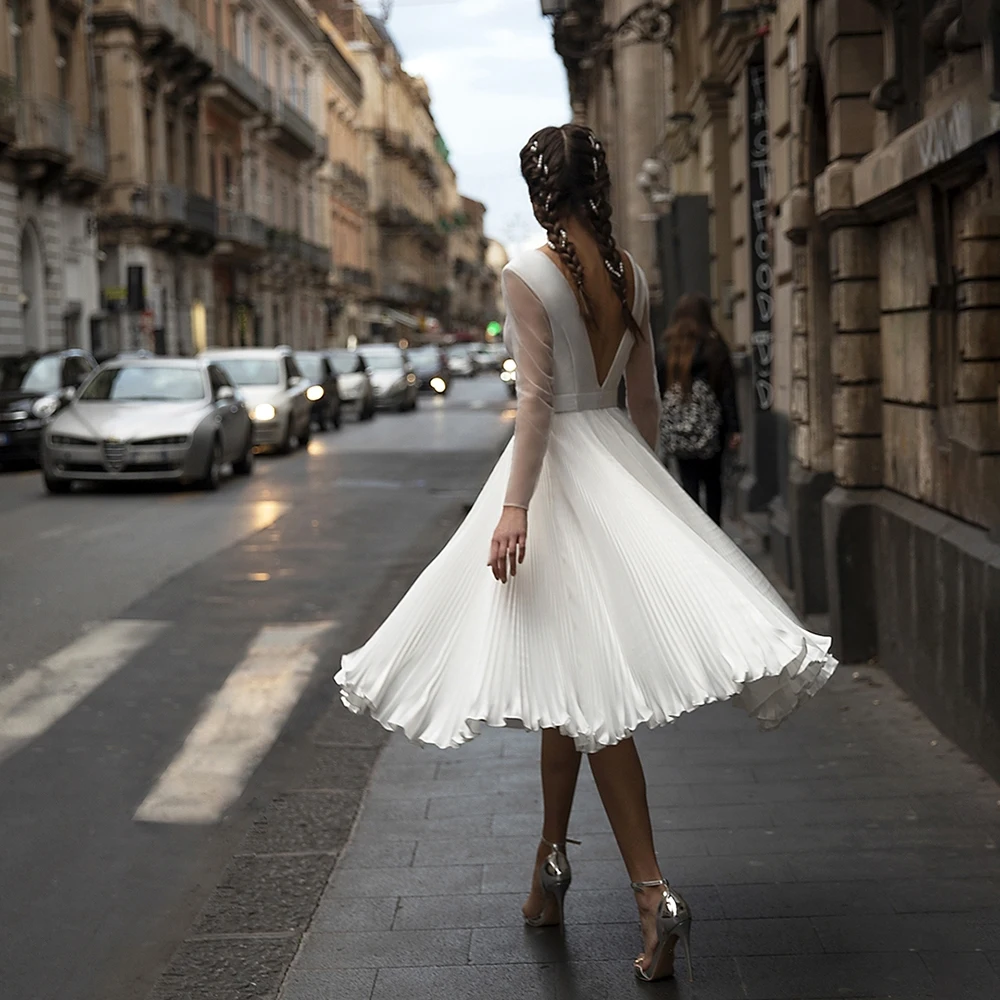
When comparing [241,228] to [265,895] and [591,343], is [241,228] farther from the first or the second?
[591,343]

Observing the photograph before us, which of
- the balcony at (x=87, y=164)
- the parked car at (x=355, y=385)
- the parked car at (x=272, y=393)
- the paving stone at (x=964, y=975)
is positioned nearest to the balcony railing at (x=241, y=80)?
the balcony at (x=87, y=164)

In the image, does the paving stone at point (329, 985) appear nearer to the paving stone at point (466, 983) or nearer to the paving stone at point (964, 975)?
the paving stone at point (466, 983)

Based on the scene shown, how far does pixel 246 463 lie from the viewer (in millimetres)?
20344

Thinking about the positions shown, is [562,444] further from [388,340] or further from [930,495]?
[388,340]

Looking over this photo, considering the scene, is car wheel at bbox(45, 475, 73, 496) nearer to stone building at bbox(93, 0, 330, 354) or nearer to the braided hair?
the braided hair

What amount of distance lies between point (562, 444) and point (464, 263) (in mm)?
144829

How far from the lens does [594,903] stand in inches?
166

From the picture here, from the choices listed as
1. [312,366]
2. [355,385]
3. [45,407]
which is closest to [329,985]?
[45,407]

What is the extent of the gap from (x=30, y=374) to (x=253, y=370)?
3.54m

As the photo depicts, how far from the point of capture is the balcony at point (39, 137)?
1361 inches

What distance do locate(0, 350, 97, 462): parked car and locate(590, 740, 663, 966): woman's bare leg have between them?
18956 millimetres

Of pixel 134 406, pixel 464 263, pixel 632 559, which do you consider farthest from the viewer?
pixel 464 263

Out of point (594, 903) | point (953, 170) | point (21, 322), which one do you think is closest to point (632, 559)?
point (594, 903)

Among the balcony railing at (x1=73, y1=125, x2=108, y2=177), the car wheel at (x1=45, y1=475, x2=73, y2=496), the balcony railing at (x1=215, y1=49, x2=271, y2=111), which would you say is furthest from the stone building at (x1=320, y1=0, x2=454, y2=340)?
the car wheel at (x1=45, y1=475, x2=73, y2=496)
